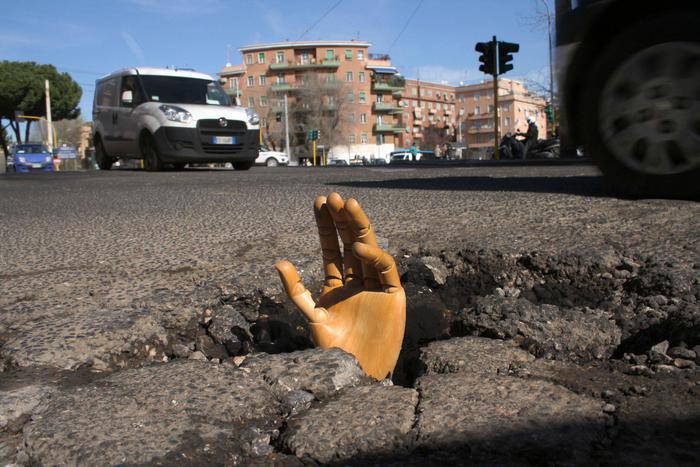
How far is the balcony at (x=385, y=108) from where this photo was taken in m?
85.6

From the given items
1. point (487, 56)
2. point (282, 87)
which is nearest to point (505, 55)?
point (487, 56)

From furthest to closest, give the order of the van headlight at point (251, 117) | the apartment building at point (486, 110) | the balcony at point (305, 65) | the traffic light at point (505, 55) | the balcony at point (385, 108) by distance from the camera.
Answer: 1. the apartment building at point (486, 110)
2. the balcony at point (385, 108)
3. the balcony at point (305, 65)
4. the traffic light at point (505, 55)
5. the van headlight at point (251, 117)

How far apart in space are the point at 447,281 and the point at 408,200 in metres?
1.89

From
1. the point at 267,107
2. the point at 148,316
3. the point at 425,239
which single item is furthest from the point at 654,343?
the point at 267,107

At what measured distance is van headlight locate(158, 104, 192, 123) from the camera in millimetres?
10461

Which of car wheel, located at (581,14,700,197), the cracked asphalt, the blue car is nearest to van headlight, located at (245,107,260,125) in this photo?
the cracked asphalt

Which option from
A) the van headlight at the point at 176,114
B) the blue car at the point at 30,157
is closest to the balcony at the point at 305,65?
the blue car at the point at 30,157

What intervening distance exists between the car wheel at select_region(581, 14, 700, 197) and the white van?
811 cm

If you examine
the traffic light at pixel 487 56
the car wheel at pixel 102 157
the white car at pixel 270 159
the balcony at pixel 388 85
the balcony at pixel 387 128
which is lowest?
the car wheel at pixel 102 157

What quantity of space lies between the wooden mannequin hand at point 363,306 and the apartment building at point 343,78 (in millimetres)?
78507

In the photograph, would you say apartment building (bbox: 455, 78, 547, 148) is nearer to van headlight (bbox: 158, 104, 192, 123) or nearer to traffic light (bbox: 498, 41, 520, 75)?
traffic light (bbox: 498, 41, 520, 75)

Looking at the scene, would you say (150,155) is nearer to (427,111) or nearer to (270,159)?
(270,159)

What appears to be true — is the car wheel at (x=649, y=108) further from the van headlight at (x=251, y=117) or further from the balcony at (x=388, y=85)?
the balcony at (x=388, y=85)

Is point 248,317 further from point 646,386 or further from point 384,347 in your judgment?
point 646,386
